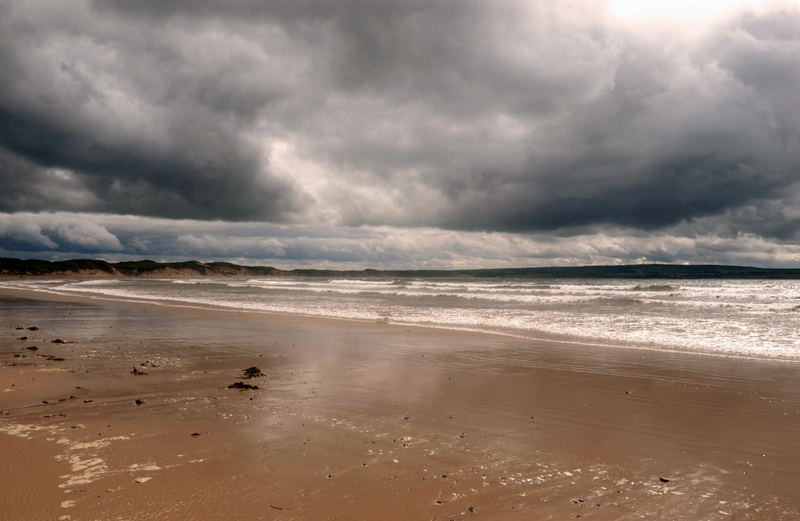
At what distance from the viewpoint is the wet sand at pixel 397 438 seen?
4.11m

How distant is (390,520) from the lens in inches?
150

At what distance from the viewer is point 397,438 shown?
5703 mm

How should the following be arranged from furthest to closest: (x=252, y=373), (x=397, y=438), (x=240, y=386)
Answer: (x=252, y=373) → (x=240, y=386) → (x=397, y=438)

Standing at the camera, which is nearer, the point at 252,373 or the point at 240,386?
the point at 240,386

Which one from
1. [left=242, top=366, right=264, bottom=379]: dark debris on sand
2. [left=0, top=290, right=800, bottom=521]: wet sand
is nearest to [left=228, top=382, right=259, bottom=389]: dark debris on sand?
[left=0, top=290, right=800, bottom=521]: wet sand

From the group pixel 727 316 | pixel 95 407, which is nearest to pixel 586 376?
pixel 95 407

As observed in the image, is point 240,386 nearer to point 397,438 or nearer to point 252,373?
point 252,373

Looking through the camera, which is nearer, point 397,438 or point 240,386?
point 397,438

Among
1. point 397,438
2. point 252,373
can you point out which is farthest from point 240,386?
point 397,438

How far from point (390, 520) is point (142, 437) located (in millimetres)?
3420

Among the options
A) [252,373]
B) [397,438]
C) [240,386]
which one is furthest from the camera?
[252,373]

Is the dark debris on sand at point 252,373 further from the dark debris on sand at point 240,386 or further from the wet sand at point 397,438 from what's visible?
the dark debris on sand at point 240,386

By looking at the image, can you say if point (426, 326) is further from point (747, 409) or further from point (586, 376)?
point (747, 409)

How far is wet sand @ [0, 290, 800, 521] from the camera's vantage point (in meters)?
4.11
